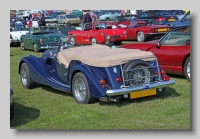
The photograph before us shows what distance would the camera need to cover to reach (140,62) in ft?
21.4

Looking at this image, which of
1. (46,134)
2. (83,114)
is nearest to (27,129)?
(46,134)

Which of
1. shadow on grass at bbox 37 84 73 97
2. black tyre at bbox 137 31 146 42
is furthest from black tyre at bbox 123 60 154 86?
black tyre at bbox 137 31 146 42

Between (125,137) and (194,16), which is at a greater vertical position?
(194,16)

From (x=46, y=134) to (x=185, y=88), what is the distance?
360cm

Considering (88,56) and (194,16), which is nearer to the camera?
(194,16)

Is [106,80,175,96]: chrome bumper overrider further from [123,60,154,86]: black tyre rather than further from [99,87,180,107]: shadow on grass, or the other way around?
[99,87,180,107]: shadow on grass

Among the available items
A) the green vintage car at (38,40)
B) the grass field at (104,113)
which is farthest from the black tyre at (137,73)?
the green vintage car at (38,40)

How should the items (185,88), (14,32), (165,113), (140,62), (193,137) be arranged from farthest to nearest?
(14,32), (185,88), (140,62), (165,113), (193,137)

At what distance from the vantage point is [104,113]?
20.3 ft

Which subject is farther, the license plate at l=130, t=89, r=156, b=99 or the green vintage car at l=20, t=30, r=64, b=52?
the green vintage car at l=20, t=30, r=64, b=52

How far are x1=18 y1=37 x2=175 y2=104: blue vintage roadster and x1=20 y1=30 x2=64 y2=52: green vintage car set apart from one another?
787 cm

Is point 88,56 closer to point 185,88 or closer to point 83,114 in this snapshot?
point 83,114

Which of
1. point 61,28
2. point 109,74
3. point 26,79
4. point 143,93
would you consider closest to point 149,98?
point 143,93

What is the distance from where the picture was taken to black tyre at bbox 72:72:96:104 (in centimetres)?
655
